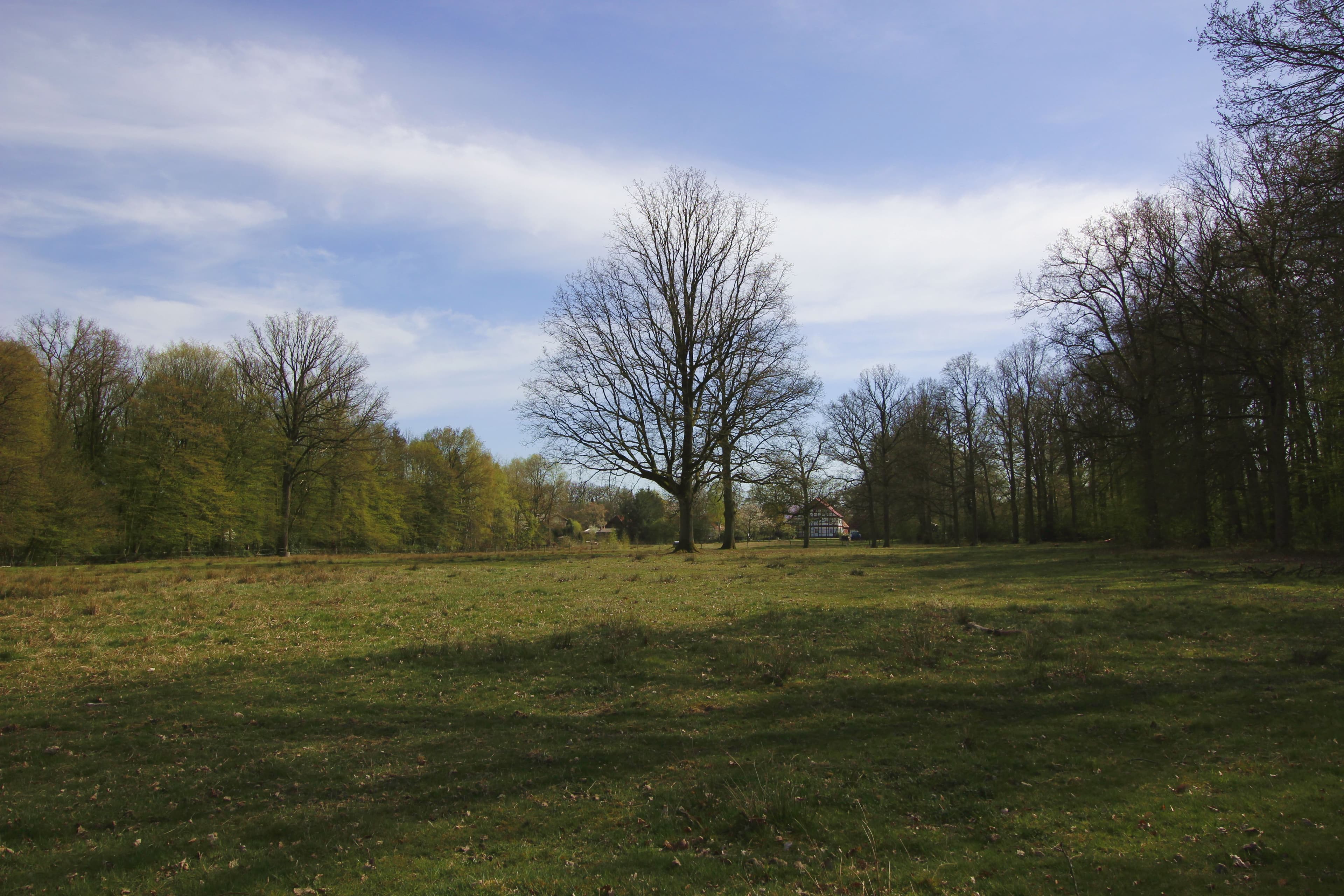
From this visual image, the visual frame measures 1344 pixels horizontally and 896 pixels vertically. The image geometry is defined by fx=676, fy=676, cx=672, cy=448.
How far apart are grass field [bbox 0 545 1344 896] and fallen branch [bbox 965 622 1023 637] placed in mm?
129

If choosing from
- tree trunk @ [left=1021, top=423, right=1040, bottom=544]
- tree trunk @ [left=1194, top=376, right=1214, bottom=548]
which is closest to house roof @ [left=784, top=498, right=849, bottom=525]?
tree trunk @ [left=1021, top=423, right=1040, bottom=544]

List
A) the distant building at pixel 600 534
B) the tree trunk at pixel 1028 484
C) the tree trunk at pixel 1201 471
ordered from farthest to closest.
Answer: the distant building at pixel 600 534 → the tree trunk at pixel 1028 484 → the tree trunk at pixel 1201 471

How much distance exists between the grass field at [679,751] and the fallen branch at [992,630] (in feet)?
0.42

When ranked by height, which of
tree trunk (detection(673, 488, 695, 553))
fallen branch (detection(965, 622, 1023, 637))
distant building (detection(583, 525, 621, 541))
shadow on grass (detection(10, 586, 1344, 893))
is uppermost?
tree trunk (detection(673, 488, 695, 553))

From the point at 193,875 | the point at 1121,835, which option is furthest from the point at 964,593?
the point at 193,875

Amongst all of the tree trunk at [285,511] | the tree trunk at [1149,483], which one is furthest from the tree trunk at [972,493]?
the tree trunk at [285,511]

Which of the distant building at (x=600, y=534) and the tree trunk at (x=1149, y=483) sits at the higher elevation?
the tree trunk at (x=1149, y=483)

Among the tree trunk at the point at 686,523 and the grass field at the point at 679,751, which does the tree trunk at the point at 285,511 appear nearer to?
the tree trunk at the point at 686,523

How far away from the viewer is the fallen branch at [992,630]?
39.6 ft

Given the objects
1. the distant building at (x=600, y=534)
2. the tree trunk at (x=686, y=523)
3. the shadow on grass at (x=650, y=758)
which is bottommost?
the distant building at (x=600, y=534)

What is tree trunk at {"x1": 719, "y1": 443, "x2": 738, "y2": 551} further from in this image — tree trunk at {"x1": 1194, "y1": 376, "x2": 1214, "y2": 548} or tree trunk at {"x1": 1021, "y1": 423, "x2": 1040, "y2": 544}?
tree trunk at {"x1": 1021, "y1": 423, "x2": 1040, "y2": 544}

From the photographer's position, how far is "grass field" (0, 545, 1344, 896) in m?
5.00

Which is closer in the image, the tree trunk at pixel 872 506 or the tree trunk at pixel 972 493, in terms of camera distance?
the tree trunk at pixel 972 493

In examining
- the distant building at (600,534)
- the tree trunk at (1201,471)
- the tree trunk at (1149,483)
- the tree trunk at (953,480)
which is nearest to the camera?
the tree trunk at (1201,471)
